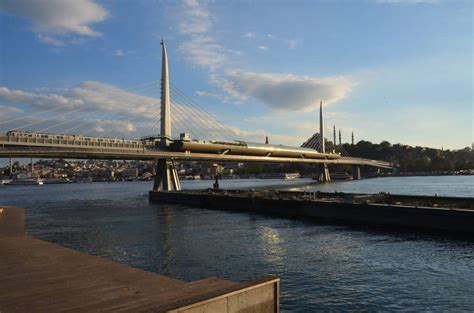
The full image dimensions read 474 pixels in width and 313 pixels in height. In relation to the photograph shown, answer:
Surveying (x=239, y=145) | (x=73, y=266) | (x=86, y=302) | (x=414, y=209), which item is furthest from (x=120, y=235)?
(x=239, y=145)

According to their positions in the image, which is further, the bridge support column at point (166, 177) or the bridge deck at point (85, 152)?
the bridge support column at point (166, 177)

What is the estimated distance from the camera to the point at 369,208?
126 feet

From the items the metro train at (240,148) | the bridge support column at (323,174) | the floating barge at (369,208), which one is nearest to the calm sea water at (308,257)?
the floating barge at (369,208)

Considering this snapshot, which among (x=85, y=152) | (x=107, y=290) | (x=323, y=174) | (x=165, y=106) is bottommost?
(x=107, y=290)

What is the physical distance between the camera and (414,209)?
34.7 meters

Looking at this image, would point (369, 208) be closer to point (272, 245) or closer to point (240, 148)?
point (272, 245)

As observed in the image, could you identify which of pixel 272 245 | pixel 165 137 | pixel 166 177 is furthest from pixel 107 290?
pixel 166 177

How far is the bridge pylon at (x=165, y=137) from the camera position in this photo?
70.3m

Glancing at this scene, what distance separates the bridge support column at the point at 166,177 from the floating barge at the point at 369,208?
9876mm

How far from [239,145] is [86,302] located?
267 ft

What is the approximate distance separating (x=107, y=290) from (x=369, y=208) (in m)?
32.3

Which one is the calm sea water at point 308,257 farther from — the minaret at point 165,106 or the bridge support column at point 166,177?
the bridge support column at point 166,177

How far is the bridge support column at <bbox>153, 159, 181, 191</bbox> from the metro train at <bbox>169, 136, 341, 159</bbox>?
15.4 ft

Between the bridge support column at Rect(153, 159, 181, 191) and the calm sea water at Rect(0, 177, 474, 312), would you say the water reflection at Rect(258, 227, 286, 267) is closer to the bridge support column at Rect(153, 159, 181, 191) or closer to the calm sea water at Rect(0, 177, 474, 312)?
the calm sea water at Rect(0, 177, 474, 312)
